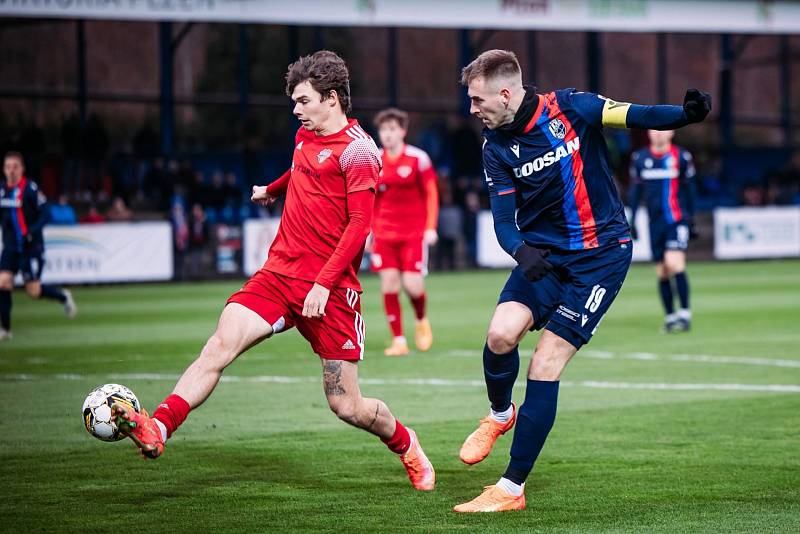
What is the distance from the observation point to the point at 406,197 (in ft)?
42.5

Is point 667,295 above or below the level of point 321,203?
below

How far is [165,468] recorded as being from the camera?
23.3 ft

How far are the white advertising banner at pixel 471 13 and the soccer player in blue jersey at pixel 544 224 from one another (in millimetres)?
19419

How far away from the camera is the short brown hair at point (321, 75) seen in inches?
245

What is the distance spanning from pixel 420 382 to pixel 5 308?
6332 mm

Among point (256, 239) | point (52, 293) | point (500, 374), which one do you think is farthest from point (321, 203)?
point (256, 239)

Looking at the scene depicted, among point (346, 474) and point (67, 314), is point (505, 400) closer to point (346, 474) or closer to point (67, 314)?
point (346, 474)

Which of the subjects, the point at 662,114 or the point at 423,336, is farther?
the point at 423,336

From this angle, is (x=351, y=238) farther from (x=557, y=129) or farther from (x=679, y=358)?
(x=679, y=358)

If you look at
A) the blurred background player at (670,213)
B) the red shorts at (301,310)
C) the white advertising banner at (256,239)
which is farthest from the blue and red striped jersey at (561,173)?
the white advertising banner at (256,239)

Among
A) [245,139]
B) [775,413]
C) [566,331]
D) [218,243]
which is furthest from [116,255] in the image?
[566,331]

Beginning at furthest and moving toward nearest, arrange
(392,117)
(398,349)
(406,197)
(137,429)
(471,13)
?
(471,13), (406,197), (398,349), (392,117), (137,429)

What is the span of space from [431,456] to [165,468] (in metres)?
1.55

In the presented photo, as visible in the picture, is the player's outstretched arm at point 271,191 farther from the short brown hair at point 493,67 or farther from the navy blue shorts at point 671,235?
the navy blue shorts at point 671,235
